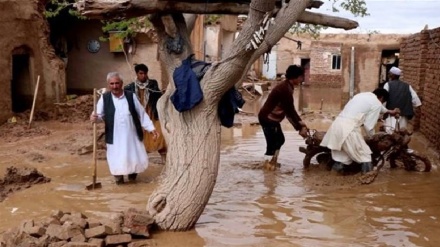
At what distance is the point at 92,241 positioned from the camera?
4.77m

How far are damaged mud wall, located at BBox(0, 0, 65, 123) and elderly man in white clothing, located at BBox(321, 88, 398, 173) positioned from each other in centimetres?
817

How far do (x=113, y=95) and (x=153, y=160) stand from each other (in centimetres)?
230

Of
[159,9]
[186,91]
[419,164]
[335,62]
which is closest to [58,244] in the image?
[186,91]

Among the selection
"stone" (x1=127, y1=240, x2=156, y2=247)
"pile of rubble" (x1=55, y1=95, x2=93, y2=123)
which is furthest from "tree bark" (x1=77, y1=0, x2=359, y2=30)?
"pile of rubble" (x1=55, y1=95, x2=93, y2=123)

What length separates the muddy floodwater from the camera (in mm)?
5344

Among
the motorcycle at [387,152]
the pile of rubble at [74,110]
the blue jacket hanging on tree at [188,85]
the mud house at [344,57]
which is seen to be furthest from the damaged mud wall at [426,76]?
the pile of rubble at [74,110]

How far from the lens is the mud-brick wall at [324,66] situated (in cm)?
3491

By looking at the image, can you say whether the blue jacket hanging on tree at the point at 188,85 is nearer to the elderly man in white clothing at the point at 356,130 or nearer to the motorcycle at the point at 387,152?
the elderly man in white clothing at the point at 356,130

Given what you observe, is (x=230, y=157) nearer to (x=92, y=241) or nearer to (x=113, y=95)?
(x=113, y=95)

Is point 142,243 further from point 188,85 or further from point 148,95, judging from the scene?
point 148,95

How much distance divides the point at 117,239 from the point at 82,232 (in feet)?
1.06

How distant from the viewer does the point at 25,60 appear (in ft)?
45.8

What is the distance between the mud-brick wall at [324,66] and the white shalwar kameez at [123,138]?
28637 millimetres

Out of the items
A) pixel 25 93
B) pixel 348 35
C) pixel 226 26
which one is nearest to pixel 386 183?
pixel 25 93
